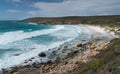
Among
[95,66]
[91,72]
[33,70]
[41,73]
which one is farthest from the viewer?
[33,70]

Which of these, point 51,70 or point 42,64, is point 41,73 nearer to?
point 51,70

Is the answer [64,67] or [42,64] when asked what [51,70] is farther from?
[42,64]

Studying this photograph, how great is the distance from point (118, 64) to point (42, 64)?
8.68 m

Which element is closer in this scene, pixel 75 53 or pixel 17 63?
pixel 17 63

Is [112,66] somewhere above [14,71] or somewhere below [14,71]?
above

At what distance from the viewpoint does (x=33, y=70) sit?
48.1 feet

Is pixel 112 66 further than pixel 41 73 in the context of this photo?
No

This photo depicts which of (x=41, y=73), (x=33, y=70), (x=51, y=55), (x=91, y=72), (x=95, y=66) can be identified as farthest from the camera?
(x=51, y=55)

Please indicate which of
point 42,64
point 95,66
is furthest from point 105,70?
point 42,64

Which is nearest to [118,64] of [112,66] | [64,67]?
[112,66]

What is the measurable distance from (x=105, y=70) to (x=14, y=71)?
325 inches

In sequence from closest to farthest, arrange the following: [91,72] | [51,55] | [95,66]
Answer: [91,72] < [95,66] < [51,55]

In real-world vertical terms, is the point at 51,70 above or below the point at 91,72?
below

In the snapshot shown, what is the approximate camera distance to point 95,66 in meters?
9.95
